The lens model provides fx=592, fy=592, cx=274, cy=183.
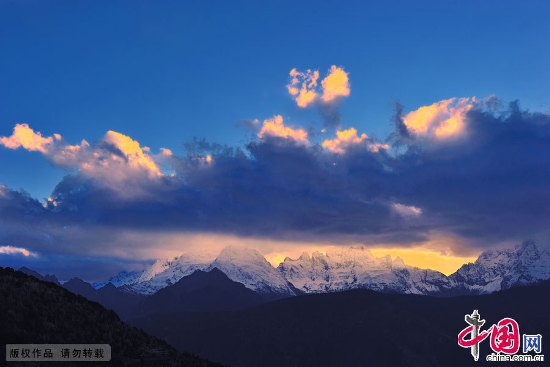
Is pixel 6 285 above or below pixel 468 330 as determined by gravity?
above

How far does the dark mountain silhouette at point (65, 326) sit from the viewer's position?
70.8m

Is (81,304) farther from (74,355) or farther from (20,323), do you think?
(74,355)

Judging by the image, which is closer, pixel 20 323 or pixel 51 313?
pixel 20 323

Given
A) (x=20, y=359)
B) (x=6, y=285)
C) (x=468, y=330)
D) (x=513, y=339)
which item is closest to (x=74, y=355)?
(x=20, y=359)

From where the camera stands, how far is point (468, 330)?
5374 inches

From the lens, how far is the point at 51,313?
255 ft

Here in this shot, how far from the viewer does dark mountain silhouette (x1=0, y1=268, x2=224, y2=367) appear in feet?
232

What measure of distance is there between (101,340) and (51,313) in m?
8.17

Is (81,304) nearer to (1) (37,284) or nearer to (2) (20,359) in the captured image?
(1) (37,284)

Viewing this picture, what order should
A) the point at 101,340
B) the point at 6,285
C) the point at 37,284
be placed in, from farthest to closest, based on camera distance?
the point at 37,284
the point at 6,285
the point at 101,340

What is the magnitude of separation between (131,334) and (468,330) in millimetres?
85376

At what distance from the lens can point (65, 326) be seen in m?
75.5

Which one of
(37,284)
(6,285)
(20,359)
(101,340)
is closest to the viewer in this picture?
(20,359)

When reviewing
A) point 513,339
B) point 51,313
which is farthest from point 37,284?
point 513,339
